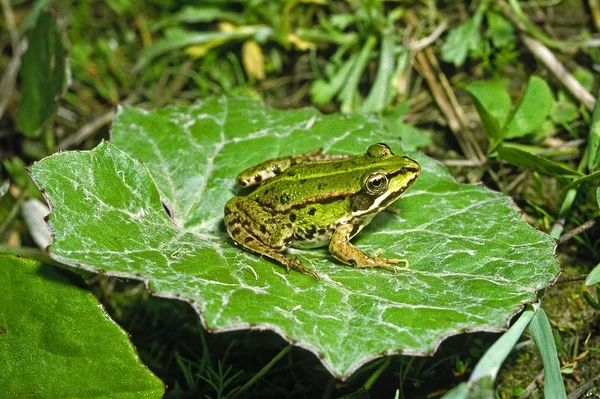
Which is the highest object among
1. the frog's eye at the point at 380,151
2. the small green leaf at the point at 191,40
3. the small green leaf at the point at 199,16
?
the small green leaf at the point at 199,16

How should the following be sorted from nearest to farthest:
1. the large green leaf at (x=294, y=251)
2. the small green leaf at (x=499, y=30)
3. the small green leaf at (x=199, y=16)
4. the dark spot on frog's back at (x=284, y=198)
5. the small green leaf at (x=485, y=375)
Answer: the small green leaf at (x=485, y=375), the large green leaf at (x=294, y=251), the dark spot on frog's back at (x=284, y=198), the small green leaf at (x=499, y=30), the small green leaf at (x=199, y=16)

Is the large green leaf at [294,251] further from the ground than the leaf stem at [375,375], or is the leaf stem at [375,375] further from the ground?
the large green leaf at [294,251]

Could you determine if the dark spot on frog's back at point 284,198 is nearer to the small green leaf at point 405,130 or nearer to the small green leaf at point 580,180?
the small green leaf at point 405,130

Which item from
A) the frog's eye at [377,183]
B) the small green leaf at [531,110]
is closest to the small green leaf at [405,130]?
the small green leaf at [531,110]

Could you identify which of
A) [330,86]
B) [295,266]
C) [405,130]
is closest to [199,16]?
[330,86]

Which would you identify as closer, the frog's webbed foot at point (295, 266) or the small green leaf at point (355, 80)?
the frog's webbed foot at point (295, 266)

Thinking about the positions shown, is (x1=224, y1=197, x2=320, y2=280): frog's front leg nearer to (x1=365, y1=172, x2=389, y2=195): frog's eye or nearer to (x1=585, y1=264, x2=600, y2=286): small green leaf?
(x1=365, y1=172, x2=389, y2=195): frog's eye

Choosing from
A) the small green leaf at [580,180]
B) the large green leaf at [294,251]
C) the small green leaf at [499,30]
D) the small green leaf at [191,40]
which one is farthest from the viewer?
the small green leaf at [191,40]

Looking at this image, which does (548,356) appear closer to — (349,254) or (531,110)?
(349,254)
